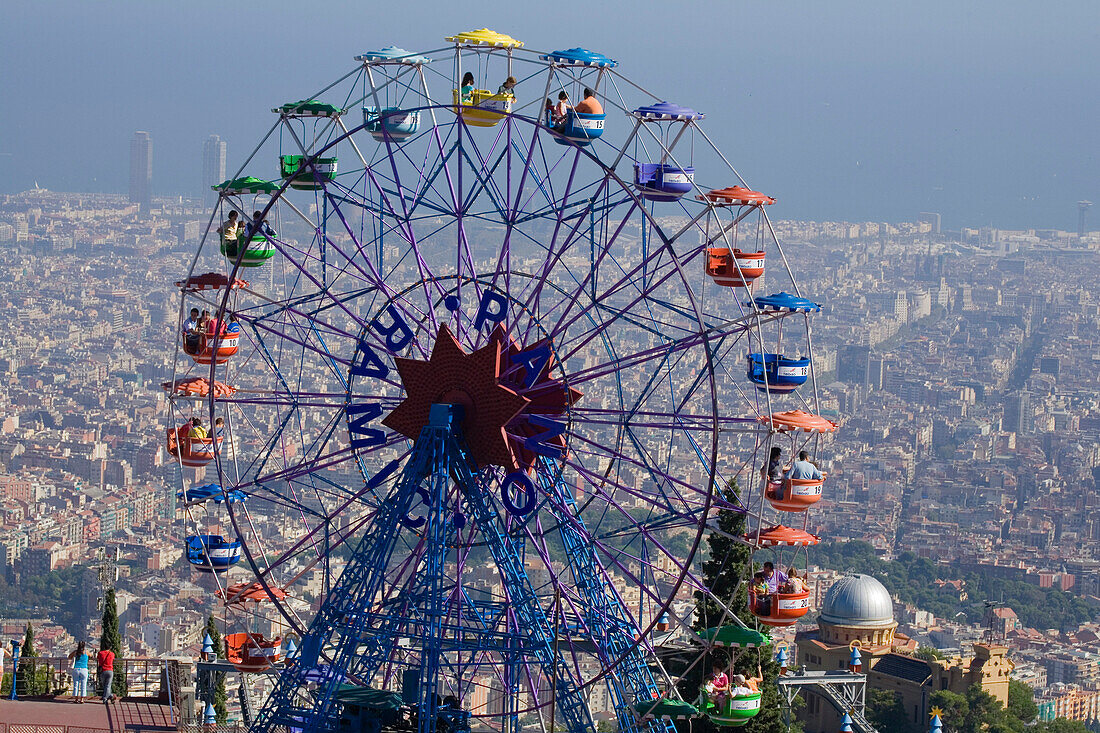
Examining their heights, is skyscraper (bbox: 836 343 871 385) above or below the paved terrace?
below

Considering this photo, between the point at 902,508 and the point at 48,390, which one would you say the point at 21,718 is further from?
the point at 48,390

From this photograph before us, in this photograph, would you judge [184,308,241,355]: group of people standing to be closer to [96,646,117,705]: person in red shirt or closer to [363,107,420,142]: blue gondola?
[363,107,420,142]: blue gondola

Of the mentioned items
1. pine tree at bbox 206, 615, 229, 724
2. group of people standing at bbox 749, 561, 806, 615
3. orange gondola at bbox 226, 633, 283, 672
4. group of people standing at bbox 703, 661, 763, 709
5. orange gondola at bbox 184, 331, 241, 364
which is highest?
orange gondola at bbox 184, 331, 241, 364

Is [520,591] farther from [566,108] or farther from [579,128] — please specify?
[566,108]

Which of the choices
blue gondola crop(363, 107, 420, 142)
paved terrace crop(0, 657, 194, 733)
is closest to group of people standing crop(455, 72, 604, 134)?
blue gondola crop(363, 107, 420, 142)

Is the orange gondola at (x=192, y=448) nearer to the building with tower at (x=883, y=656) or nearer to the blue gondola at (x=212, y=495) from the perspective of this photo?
the blue gondola at (x=212, y=495)

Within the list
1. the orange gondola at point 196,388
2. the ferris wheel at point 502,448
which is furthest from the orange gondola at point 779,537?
the orange gondola at point 196,388
